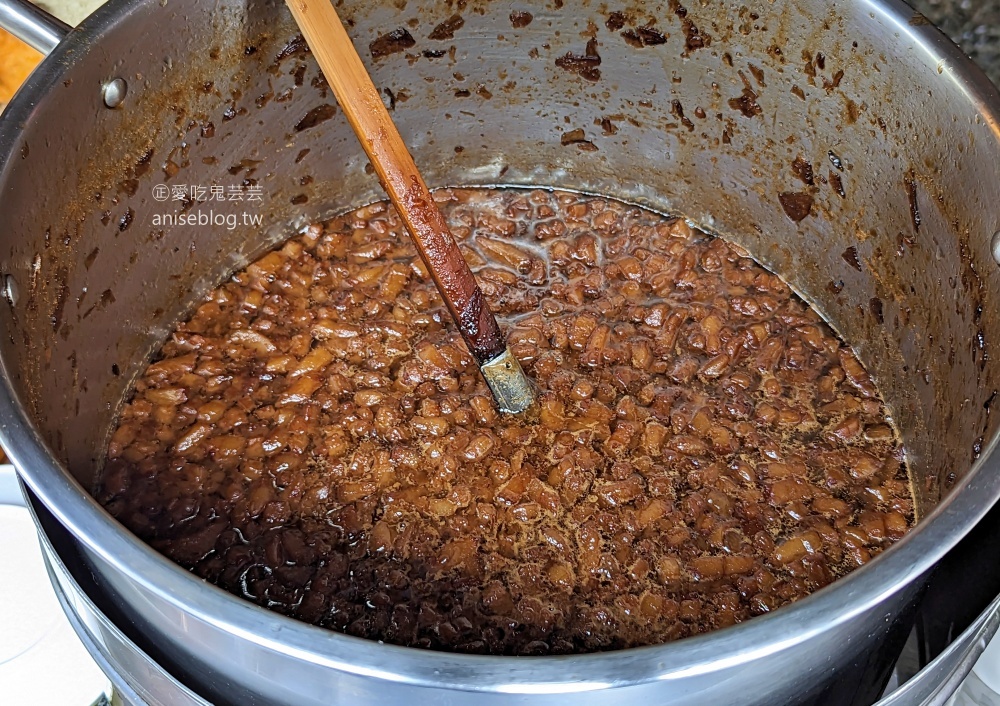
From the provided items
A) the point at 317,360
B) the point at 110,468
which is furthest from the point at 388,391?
the point at 110,468

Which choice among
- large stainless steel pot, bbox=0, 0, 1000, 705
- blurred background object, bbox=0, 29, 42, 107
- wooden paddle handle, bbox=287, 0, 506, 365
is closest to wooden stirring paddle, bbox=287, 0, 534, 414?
wooden paddle handle, bbox=287, 0, 506, 365

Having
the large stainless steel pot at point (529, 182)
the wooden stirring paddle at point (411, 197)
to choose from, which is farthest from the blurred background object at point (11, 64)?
the wooden stirring paddle at point (411, 197)

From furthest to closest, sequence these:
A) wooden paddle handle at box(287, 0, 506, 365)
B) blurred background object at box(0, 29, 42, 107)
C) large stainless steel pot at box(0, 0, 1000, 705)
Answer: blurred background object at box(0, 29, 42, 107) → wooden paddle handle at box(287, 0, 506, 365) → large stainless steel pot at box(0, 0, 1000, 705)

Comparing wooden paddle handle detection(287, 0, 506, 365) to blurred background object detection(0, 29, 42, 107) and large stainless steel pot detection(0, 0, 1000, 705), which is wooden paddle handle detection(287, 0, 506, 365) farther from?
blurred background object detection(0, 29, 42, 107)

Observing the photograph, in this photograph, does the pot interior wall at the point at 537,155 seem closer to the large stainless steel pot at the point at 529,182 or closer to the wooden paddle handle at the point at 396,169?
the large stainless steel pot at the point at 529,182

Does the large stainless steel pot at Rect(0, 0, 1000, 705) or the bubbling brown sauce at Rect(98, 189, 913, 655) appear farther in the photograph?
the bubbling brown sauce at Rect(98, 189, 913, 655)

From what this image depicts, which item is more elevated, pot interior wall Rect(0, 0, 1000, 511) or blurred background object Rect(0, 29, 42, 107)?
pot interior wall Rect(0, 0, 1000, 511)

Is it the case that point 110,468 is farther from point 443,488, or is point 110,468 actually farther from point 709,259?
point 709,259

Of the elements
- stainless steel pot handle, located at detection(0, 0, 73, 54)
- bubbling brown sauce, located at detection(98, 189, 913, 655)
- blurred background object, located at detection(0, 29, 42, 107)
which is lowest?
blurred background object, located at detection(0, 29, 42, 107)
